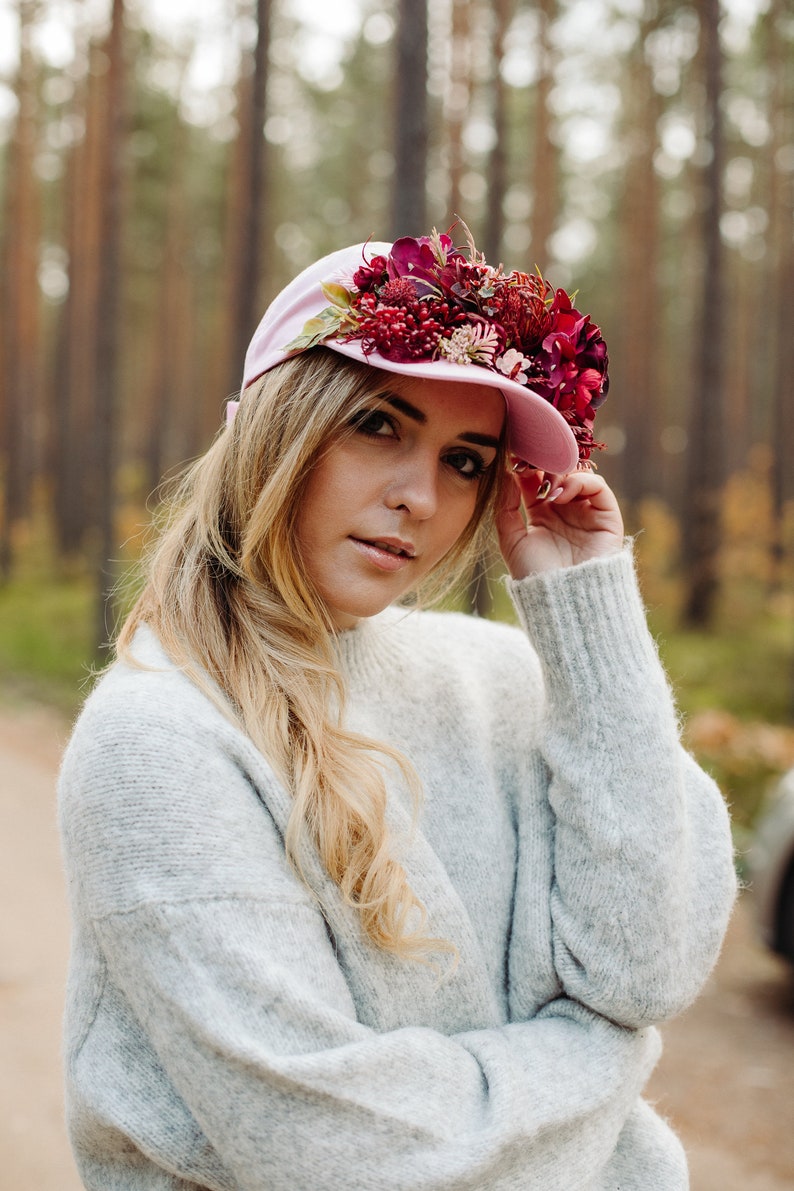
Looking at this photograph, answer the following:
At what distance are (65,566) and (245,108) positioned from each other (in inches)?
345

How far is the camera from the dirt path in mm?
3578

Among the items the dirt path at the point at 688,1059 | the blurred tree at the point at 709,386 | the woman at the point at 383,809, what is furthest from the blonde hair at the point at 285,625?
the blurred tree at the point at 709,386

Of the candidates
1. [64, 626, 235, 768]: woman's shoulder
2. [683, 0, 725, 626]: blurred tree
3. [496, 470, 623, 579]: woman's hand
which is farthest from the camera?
[683, 0, 725, 626]: blurred tree

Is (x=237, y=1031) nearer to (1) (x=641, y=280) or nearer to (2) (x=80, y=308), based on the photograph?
(1) (x=641, y=280)

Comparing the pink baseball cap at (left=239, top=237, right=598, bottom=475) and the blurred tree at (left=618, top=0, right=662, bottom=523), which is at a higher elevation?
the blurred tree at (left=618, top=0, right=662, bottom=523)

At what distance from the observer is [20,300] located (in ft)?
64.2

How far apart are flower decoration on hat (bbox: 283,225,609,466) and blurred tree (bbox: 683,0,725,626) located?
11.9 metres

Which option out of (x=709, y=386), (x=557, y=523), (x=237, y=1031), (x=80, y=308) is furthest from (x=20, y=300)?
(x=237, y=1031)

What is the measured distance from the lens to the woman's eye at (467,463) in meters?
1.86

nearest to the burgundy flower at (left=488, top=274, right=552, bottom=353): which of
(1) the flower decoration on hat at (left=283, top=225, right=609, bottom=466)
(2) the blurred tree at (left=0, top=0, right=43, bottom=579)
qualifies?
(1) the flower decoration on hat at (left=283, top=225, right=609, bottom=466)

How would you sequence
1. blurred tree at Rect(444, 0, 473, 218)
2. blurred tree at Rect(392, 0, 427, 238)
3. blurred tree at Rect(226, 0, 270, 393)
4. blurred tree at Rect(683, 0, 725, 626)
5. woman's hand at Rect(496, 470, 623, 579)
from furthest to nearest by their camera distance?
blurred tree at Rect(444, 0, 473, 218)
blurred tree at Rect(683, 0, 725, 626)
blurred tree at Rect(226, 0, 270, 393)
blurred tree at Rect(392, 0, 427, 238)
woman's hand at Rect(496, 470, 623, 579)

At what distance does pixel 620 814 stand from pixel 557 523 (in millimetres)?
609

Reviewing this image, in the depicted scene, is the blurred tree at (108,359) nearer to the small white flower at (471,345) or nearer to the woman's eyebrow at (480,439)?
the woman's eyebrow at (480,439)

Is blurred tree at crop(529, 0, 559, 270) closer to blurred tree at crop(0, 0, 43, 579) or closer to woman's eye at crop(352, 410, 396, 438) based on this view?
blurred tree at crop(0, 0, 43, 579)
